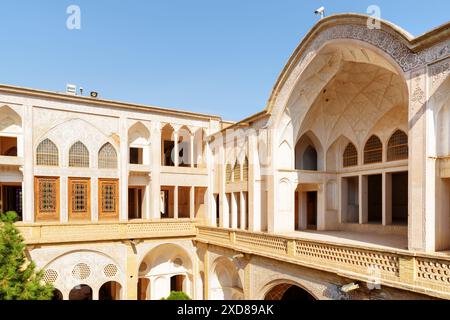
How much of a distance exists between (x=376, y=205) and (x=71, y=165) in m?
12.8

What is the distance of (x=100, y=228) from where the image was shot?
12844 millimetres

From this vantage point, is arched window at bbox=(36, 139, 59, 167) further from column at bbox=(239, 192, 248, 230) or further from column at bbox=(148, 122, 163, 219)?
column at bbox=(239, 192, 248, 230)

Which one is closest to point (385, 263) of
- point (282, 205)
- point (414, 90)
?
point (414, 90)

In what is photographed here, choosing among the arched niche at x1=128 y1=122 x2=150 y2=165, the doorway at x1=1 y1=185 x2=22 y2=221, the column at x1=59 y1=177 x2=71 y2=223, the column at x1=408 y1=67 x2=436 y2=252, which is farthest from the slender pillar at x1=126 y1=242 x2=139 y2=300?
the column at x1=408 y1=67 x2=436 y2=252

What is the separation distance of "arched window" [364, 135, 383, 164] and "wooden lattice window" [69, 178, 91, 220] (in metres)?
10.8

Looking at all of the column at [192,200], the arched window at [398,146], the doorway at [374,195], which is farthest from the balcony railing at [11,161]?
the doorway at [374,195]

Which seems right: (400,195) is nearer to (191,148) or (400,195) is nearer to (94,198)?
(191,148)

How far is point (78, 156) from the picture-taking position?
44.0 ft

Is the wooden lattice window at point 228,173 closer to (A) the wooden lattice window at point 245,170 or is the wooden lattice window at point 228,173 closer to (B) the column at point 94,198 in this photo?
(A) the wooden lattice window at point 245,170

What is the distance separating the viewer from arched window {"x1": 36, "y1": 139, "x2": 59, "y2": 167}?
12.7 m

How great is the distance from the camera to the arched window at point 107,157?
13867 mm

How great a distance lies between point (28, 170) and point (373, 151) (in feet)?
41.2

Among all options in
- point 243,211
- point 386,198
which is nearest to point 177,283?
point 243,211
